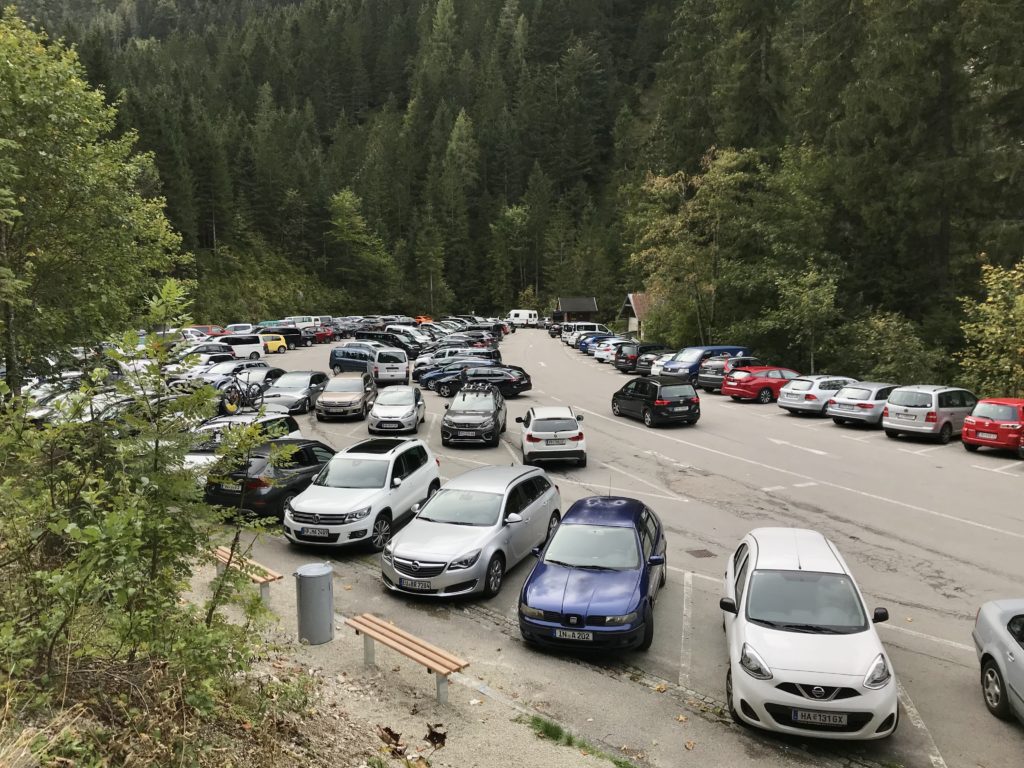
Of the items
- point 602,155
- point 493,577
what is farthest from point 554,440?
point 602,155

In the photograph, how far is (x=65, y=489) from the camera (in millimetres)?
5566

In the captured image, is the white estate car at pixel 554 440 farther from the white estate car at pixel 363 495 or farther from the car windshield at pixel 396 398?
the car windshield at pixel 396 398

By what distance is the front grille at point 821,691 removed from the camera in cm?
642

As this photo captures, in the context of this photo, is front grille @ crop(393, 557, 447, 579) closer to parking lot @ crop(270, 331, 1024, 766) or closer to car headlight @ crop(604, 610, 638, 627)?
parking lot @ crop(270, 331, 1024, 766)

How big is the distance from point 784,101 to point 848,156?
10.7 metres

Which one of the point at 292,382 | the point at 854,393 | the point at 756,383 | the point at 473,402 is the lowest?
the point at 756,383

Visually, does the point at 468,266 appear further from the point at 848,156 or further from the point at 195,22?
the point at 195,22

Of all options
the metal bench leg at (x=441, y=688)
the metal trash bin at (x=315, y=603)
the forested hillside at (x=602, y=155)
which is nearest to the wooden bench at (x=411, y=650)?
the metal bench leg at (x=441, y=688)

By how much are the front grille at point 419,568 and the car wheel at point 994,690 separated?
657 cm

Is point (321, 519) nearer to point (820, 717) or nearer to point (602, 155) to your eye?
point (820, 717)

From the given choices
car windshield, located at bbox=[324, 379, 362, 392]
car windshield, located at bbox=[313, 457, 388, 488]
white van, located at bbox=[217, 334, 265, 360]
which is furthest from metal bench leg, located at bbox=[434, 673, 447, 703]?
white van, located at bbox=[217, 334, 265, 360]

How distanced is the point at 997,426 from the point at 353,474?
18196 mm

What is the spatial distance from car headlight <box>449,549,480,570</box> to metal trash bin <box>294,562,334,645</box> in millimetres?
1863

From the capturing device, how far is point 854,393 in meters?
24.4
